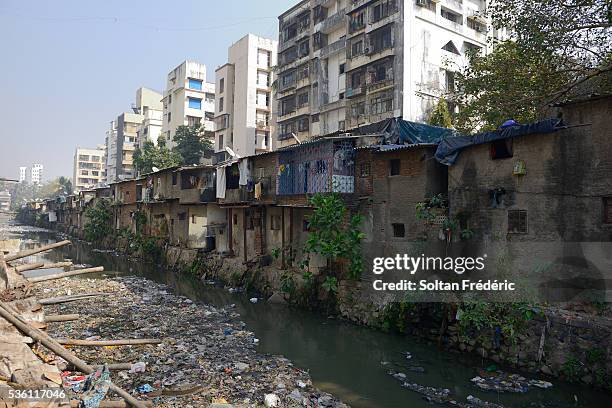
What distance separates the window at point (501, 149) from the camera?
11055mm

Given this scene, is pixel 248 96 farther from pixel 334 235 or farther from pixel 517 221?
pixel 517 221

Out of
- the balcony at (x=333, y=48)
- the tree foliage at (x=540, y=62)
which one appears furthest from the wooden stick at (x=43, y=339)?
the balcony at (x=333, y=48)

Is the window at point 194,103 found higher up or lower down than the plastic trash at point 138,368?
higher up

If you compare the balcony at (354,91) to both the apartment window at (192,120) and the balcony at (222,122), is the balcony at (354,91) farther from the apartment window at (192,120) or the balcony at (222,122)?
the apartment window at (192,120)

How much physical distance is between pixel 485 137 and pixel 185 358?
9176 mm

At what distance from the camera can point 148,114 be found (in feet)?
201

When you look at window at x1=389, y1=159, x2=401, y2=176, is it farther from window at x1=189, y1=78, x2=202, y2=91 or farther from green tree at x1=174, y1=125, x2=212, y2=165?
window at x1=189, y1=78, x2=202, y2=91

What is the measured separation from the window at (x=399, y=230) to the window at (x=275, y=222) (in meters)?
6.93

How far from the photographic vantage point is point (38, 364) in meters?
5.79

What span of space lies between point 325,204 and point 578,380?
7.99 m

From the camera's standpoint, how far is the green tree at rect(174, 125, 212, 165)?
135 ft

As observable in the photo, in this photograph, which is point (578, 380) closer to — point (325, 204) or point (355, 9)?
point (325, 204)

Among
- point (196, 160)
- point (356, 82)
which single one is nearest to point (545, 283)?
point (356, 82)

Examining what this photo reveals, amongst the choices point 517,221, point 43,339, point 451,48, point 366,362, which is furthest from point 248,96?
point 43,339
